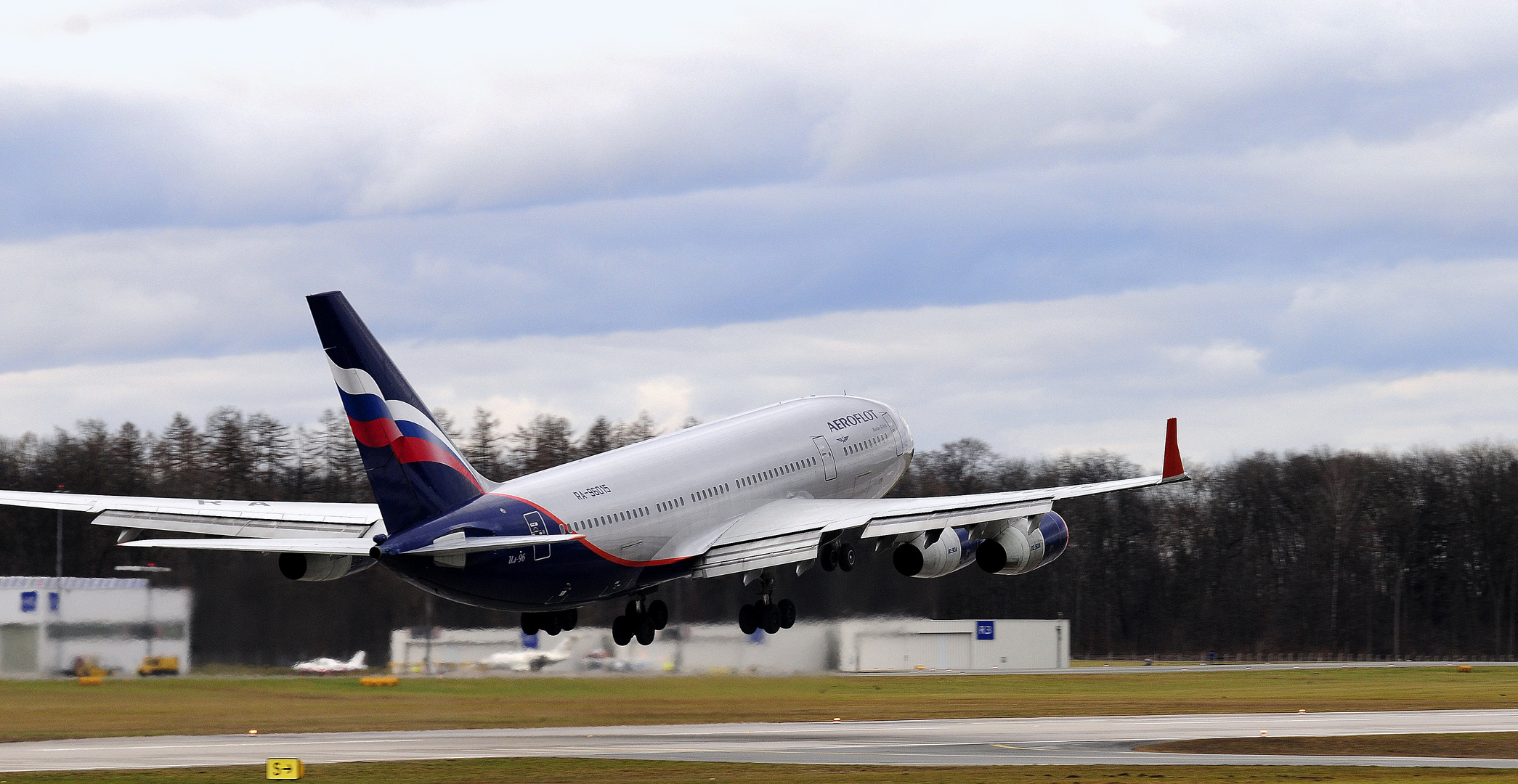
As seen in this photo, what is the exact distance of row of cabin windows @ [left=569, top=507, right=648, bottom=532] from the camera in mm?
39969

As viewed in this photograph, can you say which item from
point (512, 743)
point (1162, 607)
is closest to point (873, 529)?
point (512, 743)

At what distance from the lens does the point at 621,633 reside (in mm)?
48469

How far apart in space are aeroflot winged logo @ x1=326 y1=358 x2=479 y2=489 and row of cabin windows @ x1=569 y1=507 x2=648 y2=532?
119 inches

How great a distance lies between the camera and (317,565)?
40500mm

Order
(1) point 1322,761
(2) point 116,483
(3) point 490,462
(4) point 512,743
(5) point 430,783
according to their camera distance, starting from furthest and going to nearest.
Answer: (3) point 490,462
(2) point 116,483
(4) point 512,743
(1) point 1322,761
(5) point 430,783

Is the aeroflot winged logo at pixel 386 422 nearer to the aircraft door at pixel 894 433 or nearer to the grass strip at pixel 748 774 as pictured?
the grass strip at pixel 748 774

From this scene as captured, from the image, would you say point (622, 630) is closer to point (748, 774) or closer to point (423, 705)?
point (423, 705)

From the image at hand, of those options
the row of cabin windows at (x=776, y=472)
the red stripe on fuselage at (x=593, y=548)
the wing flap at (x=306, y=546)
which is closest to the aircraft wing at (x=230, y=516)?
the wing flap at (x=306, y=546)

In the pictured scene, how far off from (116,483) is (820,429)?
4245cm

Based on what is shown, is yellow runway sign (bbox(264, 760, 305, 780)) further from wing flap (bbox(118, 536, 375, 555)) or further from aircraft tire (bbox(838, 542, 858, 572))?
aircraft tire (bbox(838, 542, 858, 572))

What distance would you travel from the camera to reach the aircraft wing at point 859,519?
142 ft

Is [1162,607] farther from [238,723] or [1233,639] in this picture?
[238,723]

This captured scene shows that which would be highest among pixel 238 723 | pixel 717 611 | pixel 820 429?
pixel 820 429

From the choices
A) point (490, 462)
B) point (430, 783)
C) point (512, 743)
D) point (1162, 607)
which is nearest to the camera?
point (430, 783)
